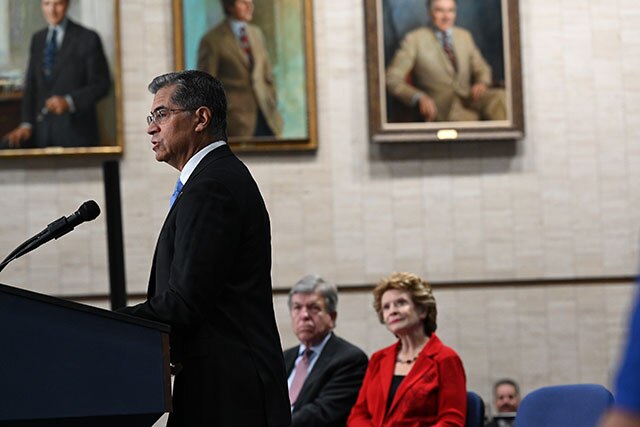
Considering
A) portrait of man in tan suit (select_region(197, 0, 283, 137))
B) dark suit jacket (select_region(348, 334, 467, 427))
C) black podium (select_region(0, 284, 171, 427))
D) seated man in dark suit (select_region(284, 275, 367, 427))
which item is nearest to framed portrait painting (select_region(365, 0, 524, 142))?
portrait of man in tan suit (select_region(197, 0, 283, 137))

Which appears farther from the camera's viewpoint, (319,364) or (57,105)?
(57,105)

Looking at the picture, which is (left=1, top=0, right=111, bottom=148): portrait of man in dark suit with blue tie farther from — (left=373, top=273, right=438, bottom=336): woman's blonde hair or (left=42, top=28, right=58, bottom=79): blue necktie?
(left=373, top=273, right=438, bottom=336): woman's blonde hair

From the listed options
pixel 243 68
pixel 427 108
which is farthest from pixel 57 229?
pixel 427 108

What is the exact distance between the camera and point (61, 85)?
9547 millimetres

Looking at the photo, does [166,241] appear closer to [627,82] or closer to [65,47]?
[65,47]

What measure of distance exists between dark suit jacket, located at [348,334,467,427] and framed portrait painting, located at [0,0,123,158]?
406cm

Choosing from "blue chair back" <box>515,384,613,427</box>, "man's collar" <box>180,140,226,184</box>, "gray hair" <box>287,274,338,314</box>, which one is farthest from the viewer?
"gray hair" <box>287,274,338,314</box>

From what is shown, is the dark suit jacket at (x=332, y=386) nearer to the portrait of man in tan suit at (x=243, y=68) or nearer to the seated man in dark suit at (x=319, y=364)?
the seated man in dark suit at (x=319, y=364)

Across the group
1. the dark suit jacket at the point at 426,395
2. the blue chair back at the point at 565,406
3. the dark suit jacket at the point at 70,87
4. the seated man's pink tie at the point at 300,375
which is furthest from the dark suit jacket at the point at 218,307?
the dark suit jacket at the point at 70,87

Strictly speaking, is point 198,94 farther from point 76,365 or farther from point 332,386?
point 332,386

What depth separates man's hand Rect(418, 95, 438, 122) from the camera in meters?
9.66

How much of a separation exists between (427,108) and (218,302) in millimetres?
6258

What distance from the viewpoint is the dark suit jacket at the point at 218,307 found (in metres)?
3.55

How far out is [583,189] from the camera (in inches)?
384
